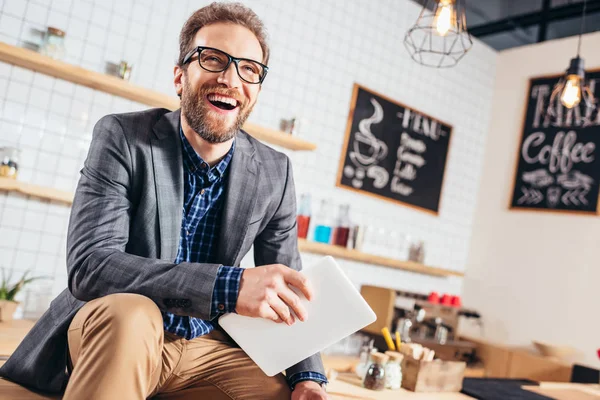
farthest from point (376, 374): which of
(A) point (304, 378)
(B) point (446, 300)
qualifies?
(B) point (446, 300)

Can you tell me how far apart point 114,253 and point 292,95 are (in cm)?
241

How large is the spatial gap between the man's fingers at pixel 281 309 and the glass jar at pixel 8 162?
183cm

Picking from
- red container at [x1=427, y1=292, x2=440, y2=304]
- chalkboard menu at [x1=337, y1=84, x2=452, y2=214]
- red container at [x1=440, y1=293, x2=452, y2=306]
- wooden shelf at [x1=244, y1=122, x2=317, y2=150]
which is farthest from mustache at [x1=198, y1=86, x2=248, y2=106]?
red container at [x1=440, y1=293, x2=452, y2=306]

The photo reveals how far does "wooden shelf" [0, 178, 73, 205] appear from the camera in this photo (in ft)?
8.11

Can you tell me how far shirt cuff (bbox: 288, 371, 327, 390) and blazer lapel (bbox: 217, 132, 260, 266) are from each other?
13.0 inches

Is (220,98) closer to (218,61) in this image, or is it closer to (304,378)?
(218,61)

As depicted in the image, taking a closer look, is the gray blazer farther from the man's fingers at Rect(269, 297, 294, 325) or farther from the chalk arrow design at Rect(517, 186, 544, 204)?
the chalk arrow design at Rect(517, 186, 544, 204)

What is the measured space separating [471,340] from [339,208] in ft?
4.58

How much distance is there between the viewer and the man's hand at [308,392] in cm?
141

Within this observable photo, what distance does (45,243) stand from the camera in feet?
8.95

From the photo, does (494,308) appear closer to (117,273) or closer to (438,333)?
(438,333)

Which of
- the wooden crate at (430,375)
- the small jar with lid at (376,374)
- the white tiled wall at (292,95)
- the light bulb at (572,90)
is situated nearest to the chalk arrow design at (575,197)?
the white tiled wall at (292,95)

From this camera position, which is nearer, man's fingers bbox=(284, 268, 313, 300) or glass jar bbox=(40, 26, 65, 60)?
man's fingers bbox=(284, 268, 313, 300)

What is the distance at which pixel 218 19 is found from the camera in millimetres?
1561
